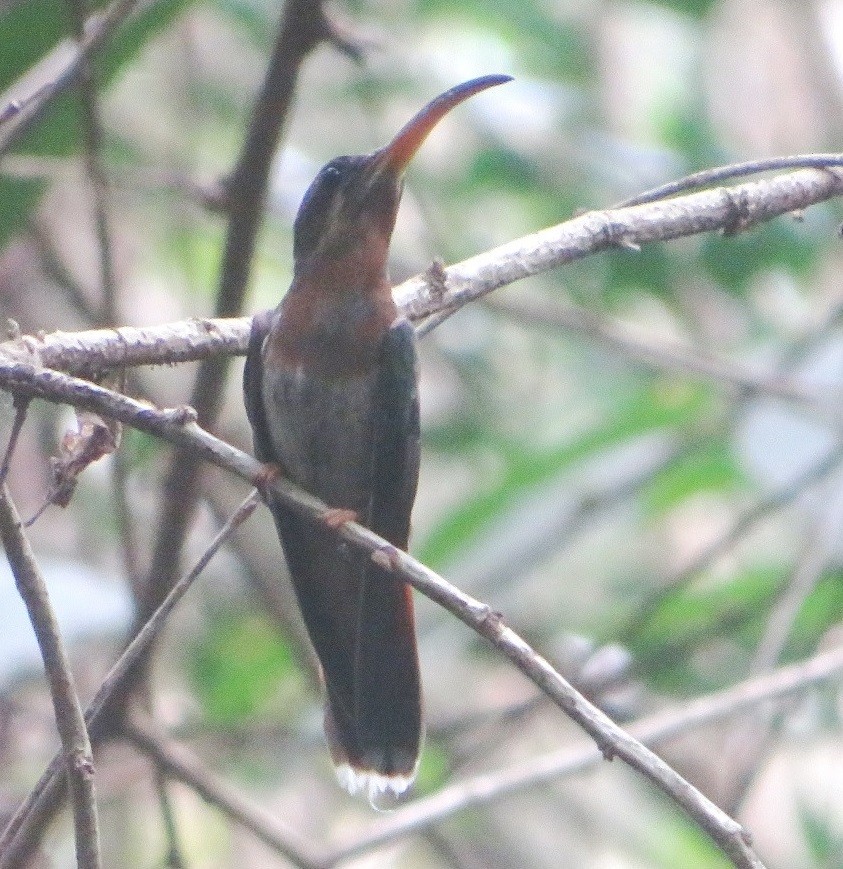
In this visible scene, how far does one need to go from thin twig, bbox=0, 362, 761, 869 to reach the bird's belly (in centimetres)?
103

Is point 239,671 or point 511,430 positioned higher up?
point 511,430

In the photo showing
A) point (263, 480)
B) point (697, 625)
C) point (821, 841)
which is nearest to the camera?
point (263, 480)

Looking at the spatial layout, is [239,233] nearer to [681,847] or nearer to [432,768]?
[432,768]

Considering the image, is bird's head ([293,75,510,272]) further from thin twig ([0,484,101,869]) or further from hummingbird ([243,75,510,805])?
thin twig ([0,484,101,869])

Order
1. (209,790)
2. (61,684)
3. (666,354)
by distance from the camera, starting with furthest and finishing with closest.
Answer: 1. (666,354)
2. (209,790)
3. (61,684)

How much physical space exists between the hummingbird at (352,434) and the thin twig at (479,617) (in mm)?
920

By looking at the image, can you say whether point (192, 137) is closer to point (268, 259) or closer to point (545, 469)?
point (268, 259)

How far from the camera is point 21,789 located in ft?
17.1

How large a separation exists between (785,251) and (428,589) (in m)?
3.48

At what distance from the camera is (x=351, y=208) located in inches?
128

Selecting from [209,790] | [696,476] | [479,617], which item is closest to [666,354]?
→ [696,476]

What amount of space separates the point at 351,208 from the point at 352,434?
1.51 ft

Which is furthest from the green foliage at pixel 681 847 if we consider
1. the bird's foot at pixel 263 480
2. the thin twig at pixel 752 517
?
the bird's foot at pixel 263 480

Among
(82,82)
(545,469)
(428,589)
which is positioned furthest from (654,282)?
(428,589)
